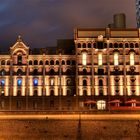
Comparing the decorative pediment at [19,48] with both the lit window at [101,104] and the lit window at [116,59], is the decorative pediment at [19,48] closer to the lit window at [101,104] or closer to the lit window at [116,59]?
the lit window at [101,104]

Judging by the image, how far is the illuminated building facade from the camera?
120 meters

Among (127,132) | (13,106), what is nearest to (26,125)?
(127,132)

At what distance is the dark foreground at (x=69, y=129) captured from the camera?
79.5 metres

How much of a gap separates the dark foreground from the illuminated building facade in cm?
3798

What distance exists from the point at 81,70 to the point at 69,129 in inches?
1702

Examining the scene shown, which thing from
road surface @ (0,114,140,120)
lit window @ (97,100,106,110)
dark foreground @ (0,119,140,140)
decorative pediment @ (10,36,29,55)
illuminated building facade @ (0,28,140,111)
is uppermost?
decorative pediment @ (10,36,29,55)

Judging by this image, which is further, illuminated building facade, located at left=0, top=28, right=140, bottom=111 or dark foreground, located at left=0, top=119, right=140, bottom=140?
illuminated building facade, located at left=0, top=28, right=140, bottom=111

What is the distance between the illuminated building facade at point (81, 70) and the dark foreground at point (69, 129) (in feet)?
125

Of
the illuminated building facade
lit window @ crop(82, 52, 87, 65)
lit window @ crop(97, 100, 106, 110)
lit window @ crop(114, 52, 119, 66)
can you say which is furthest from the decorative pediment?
lit window @ crop(114, 52, 119, 66)

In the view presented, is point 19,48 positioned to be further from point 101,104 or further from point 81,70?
point 101,104

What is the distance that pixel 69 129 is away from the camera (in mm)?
80438

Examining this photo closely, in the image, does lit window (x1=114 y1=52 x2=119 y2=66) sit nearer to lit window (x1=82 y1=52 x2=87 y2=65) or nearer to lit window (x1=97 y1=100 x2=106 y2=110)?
lit window (x1=82 y1=52 x2=87 y2=65)

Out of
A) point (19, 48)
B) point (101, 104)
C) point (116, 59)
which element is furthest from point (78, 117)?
point (19, 48)

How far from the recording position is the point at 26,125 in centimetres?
8000
